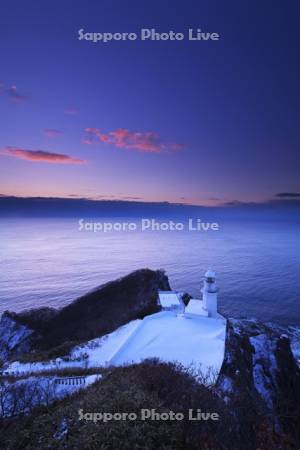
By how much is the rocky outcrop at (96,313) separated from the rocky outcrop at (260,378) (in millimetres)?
13777

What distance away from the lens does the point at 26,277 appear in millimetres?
50344

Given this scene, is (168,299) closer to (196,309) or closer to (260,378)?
(196,309)

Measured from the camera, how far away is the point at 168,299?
→ 82.3 feet

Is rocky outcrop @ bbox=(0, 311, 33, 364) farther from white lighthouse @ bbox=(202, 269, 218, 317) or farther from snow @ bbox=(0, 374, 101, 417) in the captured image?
white lighthouse @ bbox=(202, 269, 218, 317)

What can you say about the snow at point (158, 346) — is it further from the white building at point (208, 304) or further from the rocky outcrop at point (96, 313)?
the rocky outcrop at point (96, 313)

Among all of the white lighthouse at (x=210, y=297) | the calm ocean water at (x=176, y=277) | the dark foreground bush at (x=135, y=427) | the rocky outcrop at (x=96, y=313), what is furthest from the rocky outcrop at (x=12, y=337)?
the dark foreground bush at (x=135, y=427)

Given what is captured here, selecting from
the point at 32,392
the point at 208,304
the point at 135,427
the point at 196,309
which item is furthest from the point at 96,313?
the point at 135,427

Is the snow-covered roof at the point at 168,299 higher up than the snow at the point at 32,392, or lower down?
lower down

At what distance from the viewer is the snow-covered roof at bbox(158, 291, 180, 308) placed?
23.6 m

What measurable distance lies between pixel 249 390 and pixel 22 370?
522 inches

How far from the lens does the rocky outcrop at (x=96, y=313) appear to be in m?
24.3

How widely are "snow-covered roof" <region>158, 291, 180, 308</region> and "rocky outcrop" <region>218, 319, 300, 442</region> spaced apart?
447 inches

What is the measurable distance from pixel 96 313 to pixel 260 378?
65.8ft

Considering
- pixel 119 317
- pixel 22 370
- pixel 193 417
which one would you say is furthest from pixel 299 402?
pixel 119 317
